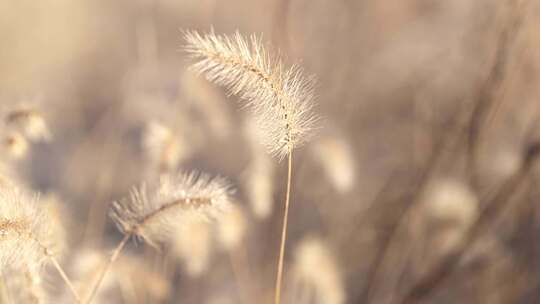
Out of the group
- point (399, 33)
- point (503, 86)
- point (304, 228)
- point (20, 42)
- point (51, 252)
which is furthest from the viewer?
point (20, 42)

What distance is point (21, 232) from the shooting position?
1.29 meters

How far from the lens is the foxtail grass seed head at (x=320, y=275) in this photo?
1.99 metres

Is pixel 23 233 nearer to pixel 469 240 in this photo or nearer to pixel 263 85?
pixel 263 85

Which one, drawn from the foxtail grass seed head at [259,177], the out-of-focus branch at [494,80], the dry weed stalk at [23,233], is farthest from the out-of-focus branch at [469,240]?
the dry weed stalk at [23,233]

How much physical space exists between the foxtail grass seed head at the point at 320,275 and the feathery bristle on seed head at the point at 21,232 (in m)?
0.88

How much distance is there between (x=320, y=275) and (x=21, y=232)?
1.00 m

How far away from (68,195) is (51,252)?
246cm

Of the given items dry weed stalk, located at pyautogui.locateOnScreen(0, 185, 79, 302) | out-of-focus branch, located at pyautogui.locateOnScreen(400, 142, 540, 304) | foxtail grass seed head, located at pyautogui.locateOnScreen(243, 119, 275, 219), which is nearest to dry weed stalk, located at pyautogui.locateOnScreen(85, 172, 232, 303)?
dry weed stalk, located at pyautogui.locateOnScreen(0, 185, 79, 302)

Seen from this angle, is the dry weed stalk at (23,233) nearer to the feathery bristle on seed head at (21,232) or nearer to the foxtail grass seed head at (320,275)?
the feathery bristle on seed head at (21,232)

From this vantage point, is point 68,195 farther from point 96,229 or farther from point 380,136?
point 380,136

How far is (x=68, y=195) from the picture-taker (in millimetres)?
3693

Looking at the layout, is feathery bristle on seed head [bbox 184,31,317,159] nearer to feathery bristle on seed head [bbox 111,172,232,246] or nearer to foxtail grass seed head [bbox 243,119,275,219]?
feathery bristle on seed head [bbox 111,172,232,246]

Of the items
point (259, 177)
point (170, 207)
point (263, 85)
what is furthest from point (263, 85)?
point (259, 177)

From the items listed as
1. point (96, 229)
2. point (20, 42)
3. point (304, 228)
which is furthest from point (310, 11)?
point (20, 42)
